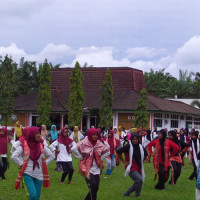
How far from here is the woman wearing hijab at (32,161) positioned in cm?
755

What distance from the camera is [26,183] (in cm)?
754

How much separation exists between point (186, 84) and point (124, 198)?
50683 mm

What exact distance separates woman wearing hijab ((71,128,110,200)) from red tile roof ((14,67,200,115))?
3501cm

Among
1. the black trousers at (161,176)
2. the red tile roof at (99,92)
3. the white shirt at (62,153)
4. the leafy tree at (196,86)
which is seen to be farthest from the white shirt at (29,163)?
the leafy tree at (196,86)

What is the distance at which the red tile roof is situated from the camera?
45.2 m

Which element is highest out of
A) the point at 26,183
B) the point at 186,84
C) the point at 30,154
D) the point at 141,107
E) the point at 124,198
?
the point at 186,84

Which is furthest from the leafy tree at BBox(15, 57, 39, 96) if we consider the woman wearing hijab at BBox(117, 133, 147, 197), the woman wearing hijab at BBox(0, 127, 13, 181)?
the woman wearing hijab at BBox(117, 133, 147, 197)

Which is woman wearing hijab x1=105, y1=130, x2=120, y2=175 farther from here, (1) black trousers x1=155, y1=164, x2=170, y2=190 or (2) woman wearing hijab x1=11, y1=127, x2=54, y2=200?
(2) woman wearing hijab x1=11, y1=127, x2=54, y2=200

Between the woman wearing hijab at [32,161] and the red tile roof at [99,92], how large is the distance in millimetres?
35985

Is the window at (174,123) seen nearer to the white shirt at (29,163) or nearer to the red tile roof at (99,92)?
the red tile roof at (99,92)

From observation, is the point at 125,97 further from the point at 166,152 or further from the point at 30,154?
the point at 30,154

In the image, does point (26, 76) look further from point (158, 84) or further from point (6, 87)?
point (158, 84)

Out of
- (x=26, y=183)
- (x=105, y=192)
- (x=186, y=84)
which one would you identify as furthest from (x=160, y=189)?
(x=186, y=84)

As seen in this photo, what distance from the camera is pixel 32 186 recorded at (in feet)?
24.6
